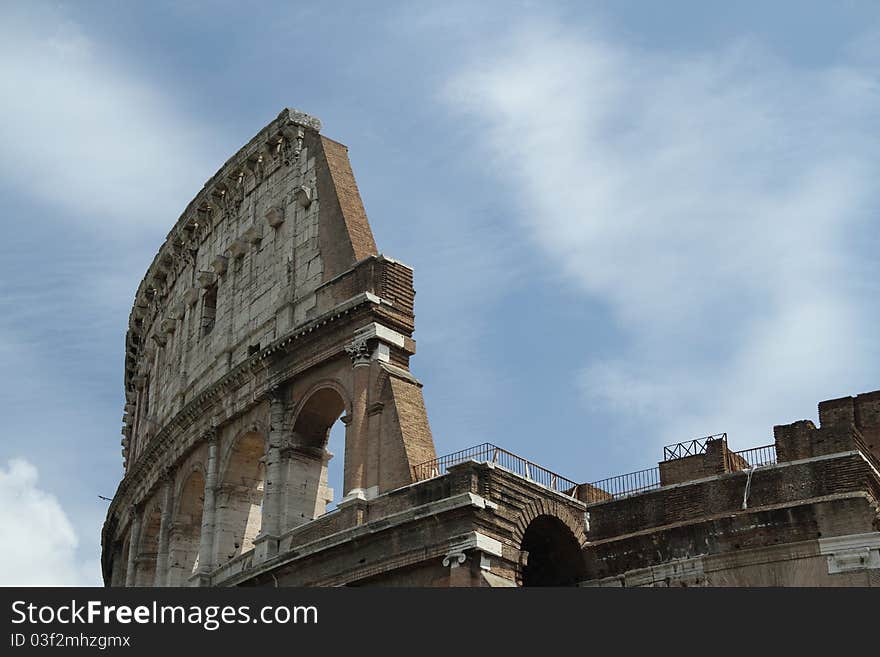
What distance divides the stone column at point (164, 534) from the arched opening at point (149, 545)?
3.51ft

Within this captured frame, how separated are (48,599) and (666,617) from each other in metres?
8.92

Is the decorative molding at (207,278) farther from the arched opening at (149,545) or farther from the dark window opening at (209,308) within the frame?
the arched opening at (149,545)

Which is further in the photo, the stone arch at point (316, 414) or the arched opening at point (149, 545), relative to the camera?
the arched opening at point (149, 545)

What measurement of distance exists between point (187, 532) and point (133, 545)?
3479 millimetres

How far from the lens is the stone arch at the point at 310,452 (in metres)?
32.3

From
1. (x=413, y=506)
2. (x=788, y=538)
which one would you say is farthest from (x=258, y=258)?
(x=788, y=538)

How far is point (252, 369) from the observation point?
34500mm

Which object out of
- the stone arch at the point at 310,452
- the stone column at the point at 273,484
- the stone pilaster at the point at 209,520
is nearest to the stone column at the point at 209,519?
the stone pilaster at the point at 209,520

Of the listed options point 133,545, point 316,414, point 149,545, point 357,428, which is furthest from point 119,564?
point 357,428

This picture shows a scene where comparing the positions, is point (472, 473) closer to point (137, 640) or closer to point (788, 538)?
point (788, 538)

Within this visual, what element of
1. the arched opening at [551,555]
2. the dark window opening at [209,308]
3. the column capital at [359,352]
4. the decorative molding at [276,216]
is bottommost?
the arched opening at [551,555]

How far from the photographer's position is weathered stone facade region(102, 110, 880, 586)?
2758 centimetres

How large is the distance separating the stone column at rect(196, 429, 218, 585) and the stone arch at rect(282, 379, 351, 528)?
110 inches

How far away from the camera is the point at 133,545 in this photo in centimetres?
3988
